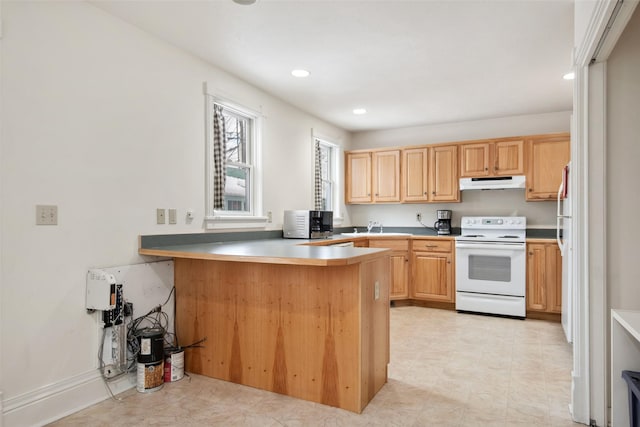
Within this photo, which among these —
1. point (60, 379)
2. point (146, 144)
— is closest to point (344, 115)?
point (146, 144)

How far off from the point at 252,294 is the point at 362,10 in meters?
2.00

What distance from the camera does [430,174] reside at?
525 cm

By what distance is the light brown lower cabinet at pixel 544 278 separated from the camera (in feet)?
14.1

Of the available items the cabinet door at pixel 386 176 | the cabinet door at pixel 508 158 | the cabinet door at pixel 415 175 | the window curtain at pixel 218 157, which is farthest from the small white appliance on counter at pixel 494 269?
the window curtain at pixel 218 157

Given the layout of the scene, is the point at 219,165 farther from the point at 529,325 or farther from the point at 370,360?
the point at 529,325

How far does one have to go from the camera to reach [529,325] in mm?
4211

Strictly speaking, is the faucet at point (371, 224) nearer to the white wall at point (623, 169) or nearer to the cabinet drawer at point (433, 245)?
the cabinet drawer at point (433, 245)

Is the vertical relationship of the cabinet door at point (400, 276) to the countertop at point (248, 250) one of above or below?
below

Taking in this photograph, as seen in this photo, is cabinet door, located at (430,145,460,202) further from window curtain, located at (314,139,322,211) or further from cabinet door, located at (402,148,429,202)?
window curtain, located at (314,139,322,211)

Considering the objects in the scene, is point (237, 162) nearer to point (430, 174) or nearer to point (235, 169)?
point (235, 169)

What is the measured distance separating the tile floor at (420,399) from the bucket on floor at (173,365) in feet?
0.19

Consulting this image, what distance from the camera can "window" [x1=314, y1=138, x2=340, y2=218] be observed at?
559 centimetres

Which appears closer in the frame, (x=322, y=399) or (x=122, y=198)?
(x=322, y=399)

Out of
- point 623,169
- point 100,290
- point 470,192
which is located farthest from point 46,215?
point 470,192
